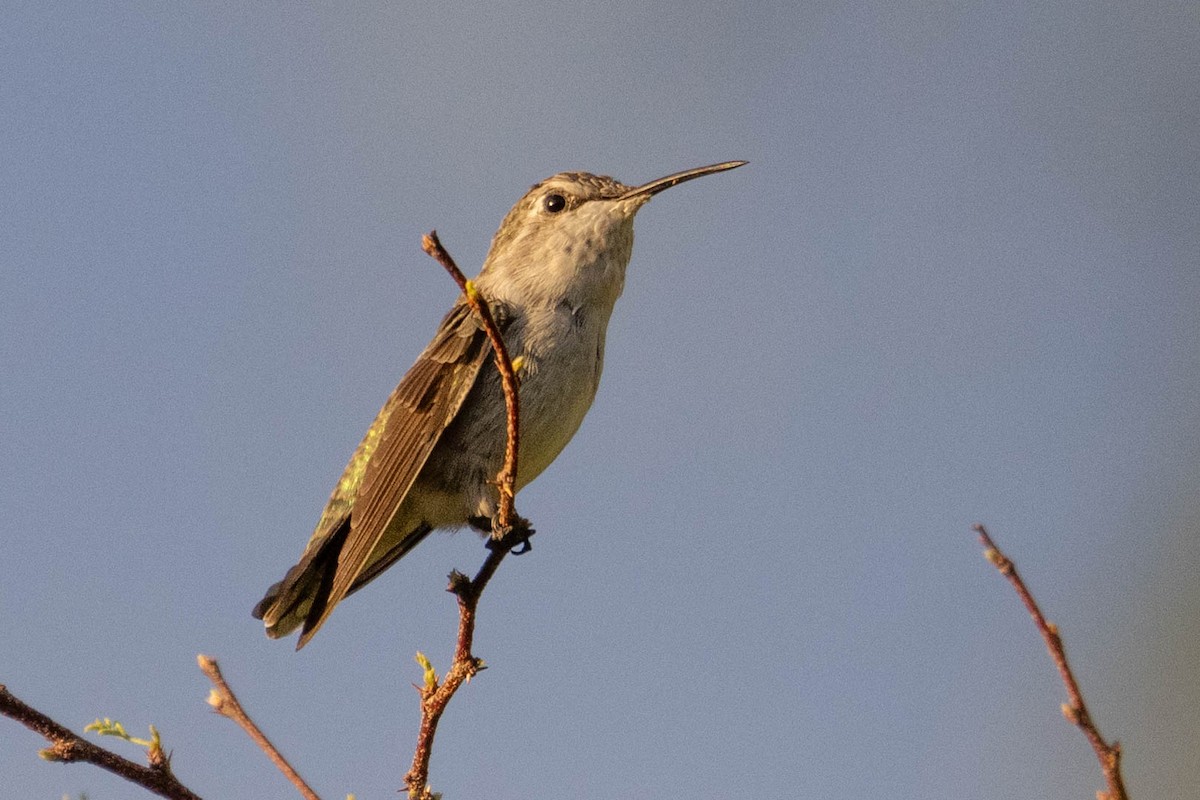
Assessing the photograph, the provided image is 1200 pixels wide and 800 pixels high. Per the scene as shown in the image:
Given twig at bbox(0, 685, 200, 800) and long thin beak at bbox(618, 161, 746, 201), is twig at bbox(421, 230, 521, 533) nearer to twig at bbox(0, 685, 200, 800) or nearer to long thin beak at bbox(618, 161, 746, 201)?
twig at bbox(0, 685, 200, 800)

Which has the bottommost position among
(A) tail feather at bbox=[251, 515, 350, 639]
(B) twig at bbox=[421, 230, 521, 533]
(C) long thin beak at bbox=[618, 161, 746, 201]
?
(B) twig at bbox=[421, 230, 521, 533]

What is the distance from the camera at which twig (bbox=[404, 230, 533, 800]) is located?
2600 mm

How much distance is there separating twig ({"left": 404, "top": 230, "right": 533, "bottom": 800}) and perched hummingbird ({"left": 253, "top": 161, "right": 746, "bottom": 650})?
0.88 m

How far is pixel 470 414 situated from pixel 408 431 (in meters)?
0.24

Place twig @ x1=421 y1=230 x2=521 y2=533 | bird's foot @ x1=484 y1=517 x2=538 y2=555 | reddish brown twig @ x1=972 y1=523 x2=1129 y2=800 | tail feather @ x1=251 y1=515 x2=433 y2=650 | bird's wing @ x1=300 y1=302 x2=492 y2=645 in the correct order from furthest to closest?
1. tail feather @ x1=251 y1=515 x2=433 y2=650
2. bird's wing @ x1=300 y1=302 x2=492 y2=645
3. bird's foot @ x1=484 y1=517 x2=538 y2=555
4. twig @ x1=421 y1=230 x2=521 y2=533
5. reddish brown twig @ x1=972 y1=523 x2=1129 y2=800

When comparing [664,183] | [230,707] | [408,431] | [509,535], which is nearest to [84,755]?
[230,707]

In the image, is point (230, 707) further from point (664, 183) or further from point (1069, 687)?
point (664, 183)

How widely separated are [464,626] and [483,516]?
149 centimetres

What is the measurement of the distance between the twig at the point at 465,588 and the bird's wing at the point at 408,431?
0.95 meters

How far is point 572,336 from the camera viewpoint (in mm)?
4531

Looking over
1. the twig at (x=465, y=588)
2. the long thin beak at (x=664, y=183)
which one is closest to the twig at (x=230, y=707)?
the twig at (x=465, y=588)

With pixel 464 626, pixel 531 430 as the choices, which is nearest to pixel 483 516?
pixel 531 430

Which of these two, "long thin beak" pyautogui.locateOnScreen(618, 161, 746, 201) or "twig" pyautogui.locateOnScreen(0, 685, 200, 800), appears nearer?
"twig" pyautogui.locateOnScreen(0, 685, 200, 800)

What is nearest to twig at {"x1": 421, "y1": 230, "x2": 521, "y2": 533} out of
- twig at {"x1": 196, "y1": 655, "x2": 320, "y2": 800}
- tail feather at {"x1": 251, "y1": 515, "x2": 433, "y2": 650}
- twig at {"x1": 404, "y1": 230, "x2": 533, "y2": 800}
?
twig at {"x1": 404, "y1": 230, "x2": 533, "y2": 800}
